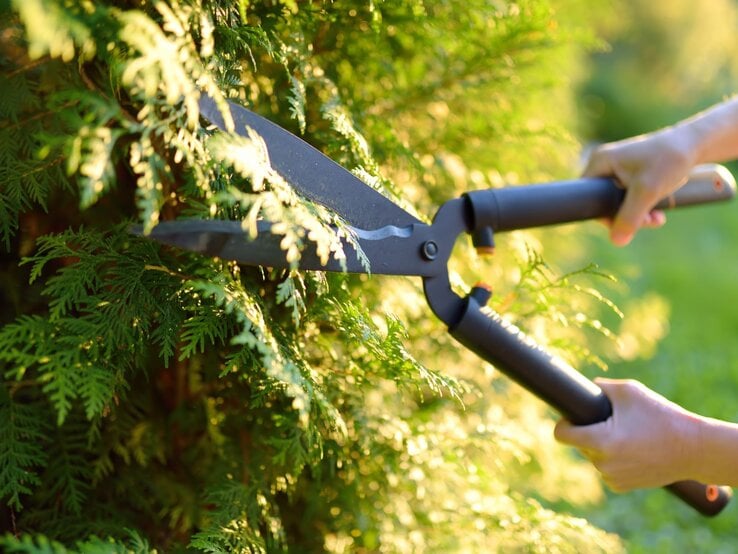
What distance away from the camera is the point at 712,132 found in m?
1.64

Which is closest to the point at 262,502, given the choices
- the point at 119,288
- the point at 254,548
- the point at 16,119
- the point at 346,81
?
the point at 254,548

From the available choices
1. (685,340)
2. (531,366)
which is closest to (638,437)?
(531,366)

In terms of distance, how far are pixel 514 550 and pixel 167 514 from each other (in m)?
0.99

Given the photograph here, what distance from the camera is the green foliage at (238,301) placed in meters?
0.99

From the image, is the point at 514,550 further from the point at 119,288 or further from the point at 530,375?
the point at 119,288

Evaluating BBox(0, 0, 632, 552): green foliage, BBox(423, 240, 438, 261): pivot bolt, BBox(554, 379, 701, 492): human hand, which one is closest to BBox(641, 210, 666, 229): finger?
BBox(0, 0, 632, 552): green foliage

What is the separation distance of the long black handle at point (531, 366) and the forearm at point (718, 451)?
0.18m

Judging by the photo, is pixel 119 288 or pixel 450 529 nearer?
pixel 119 288

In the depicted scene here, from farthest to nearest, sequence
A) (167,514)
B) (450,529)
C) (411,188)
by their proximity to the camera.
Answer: (411,188) < (450,529) < (167,514)

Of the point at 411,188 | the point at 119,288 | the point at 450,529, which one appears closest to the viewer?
the point at 119,288

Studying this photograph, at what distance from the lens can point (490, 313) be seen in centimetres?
129

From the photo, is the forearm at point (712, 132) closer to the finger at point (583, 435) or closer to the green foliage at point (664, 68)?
the finger at point (583, 435)

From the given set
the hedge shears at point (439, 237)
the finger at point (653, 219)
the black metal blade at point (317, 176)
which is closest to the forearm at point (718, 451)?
the hedge shears at point (439, 237)

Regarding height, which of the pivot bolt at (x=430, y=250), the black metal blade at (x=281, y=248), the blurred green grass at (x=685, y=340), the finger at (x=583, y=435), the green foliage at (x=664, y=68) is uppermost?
the black metal blade at (x=281, y=248)
